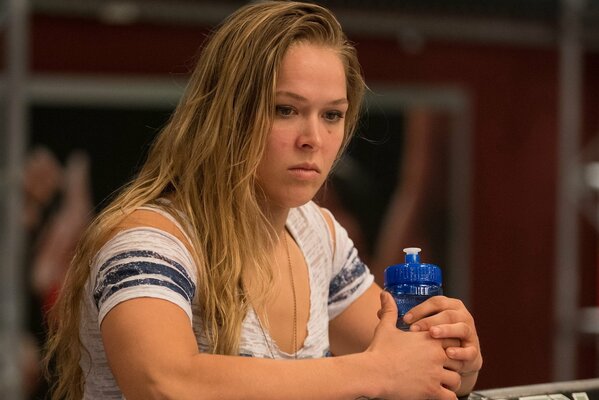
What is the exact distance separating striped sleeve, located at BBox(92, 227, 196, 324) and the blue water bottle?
249 millimetres

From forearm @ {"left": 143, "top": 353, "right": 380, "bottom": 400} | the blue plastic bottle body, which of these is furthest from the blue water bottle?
forearm @ {"left": 143, "top": 353, "right": 380, "bottom": 400}

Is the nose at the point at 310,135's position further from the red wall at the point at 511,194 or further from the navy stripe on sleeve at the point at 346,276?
the red wall at the point at 511,194

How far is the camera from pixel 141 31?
4445 mm

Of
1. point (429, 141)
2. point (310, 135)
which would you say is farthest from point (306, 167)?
point (429, 141)

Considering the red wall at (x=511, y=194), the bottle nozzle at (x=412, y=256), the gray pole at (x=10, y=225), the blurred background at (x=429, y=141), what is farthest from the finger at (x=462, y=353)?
the red wall at (x=511, y=194)

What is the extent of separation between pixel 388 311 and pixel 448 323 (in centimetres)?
7

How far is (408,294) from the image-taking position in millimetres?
1232

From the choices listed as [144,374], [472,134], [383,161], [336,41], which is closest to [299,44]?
[336,41]

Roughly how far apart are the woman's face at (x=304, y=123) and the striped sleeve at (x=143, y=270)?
0.56 feet

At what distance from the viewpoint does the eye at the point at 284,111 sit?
4.28 feet

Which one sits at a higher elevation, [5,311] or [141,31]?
[141,31]

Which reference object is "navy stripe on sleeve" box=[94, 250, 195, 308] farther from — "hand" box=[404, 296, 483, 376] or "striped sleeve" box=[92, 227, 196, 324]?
"hand" box=[404, 296, 483, 376]

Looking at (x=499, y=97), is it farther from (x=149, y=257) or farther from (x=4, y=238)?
(x=149, y=257)

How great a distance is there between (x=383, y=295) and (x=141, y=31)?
3.42 metres
